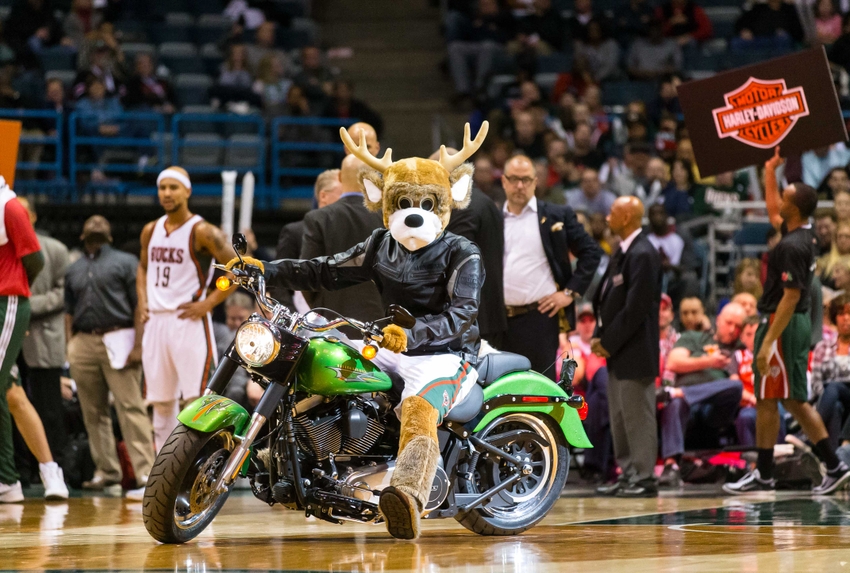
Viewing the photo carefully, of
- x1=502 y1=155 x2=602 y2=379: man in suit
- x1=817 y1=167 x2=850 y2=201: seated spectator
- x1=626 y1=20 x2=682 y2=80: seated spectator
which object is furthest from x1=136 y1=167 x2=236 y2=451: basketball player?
x1=626 y1=20 x2=682 y2=80: seated spectator

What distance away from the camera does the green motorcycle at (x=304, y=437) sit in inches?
228

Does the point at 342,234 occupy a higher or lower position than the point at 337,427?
higher

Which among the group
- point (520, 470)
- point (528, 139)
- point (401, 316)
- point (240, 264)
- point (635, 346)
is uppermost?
point (528, 139)

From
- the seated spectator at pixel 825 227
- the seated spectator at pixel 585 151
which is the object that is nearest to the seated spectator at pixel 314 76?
the seated spectator at pixel 585 151

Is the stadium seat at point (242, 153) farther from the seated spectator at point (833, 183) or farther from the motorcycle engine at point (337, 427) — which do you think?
the motorcycle engine at point (337, 427)

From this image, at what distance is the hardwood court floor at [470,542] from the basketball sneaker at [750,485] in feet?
2.32

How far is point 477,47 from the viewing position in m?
17.4

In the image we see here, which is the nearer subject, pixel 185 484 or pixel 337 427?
pixel 185 484

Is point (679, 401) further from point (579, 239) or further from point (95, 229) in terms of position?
point (95, 229)

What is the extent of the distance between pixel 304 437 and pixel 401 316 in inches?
36.3

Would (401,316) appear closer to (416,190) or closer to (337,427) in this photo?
Result: (337,427)

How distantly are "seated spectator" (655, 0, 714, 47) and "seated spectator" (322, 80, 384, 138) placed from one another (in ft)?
13.6

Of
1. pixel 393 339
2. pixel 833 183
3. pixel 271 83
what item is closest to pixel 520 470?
pixel 393 339

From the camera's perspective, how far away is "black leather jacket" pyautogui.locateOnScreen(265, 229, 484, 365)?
605 centimetres
